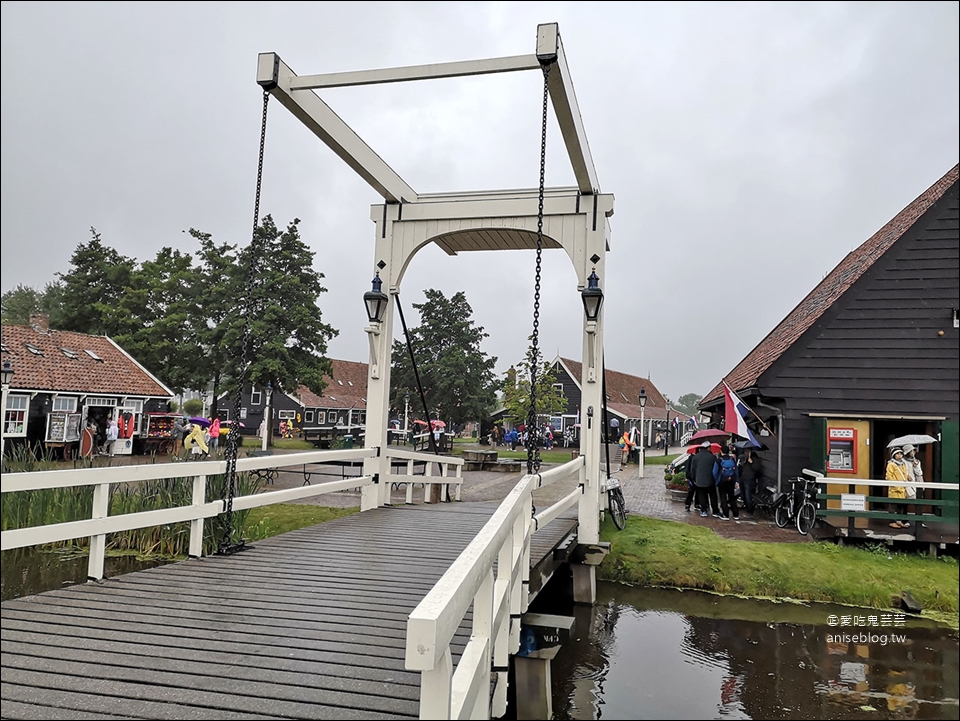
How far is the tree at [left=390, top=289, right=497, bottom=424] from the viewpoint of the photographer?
32.2 metres

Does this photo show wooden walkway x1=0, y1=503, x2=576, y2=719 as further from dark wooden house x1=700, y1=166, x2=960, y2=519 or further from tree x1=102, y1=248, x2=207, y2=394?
tree x1=102, y1=248, x2=207, y2=394

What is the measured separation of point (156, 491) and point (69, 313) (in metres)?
29.7

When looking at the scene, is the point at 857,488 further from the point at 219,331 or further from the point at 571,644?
the point at 219,331

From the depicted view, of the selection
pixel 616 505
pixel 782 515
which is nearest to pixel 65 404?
pixel 616 505

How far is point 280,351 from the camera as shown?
2581 centimetres

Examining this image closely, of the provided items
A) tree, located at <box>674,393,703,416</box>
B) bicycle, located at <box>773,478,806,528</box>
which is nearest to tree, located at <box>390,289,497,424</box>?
bicycle, located at <box>773,478,806,528</box>

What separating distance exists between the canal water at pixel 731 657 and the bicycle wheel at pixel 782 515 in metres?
3.49

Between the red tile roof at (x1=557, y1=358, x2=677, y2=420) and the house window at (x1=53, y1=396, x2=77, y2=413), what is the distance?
82.6ft

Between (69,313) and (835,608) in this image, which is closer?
(835,608)

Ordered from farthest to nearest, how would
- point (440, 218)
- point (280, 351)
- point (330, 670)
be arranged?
point (280, 351), point (440, 218), point (330, 670)

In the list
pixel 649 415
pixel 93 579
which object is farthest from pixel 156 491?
pixel 649 415

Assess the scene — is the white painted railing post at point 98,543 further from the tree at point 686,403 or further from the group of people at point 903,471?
the tree at point 686,403

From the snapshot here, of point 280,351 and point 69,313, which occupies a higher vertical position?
point 69,313

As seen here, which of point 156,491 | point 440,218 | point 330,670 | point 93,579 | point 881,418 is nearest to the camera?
point 330,670
